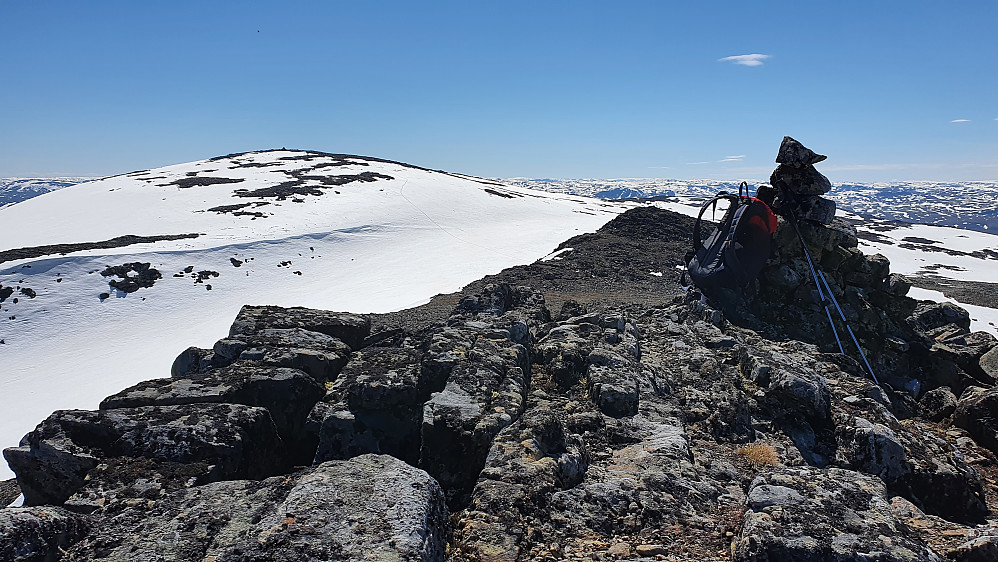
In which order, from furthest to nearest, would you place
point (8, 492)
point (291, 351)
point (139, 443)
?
point (291, 351) → point (8, 492) → point (139, 443)

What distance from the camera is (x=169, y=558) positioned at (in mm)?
5160

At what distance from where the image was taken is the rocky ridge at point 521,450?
18.2 feet

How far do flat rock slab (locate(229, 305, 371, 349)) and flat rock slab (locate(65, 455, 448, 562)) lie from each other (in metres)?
7.36

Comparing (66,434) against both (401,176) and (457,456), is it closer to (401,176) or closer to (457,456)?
(457,456)

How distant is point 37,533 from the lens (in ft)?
17.3

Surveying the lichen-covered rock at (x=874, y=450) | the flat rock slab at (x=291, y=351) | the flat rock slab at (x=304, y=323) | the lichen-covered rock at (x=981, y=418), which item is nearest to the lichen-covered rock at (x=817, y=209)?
the lichen-covered rock at (x=981, y=418)

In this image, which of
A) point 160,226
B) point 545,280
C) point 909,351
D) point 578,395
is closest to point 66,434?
point 578,395

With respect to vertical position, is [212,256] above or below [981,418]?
above

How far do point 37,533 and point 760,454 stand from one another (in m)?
10.1

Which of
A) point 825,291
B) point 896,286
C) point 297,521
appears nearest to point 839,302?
point 825,291

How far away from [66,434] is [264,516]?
446 centimetres

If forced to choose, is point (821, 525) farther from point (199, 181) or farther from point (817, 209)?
point (199, 181)

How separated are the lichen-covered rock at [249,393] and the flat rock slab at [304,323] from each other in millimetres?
2785

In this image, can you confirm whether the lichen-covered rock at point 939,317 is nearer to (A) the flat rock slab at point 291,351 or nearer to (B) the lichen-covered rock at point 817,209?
(B) the lichen-covered rock at point 817,209
